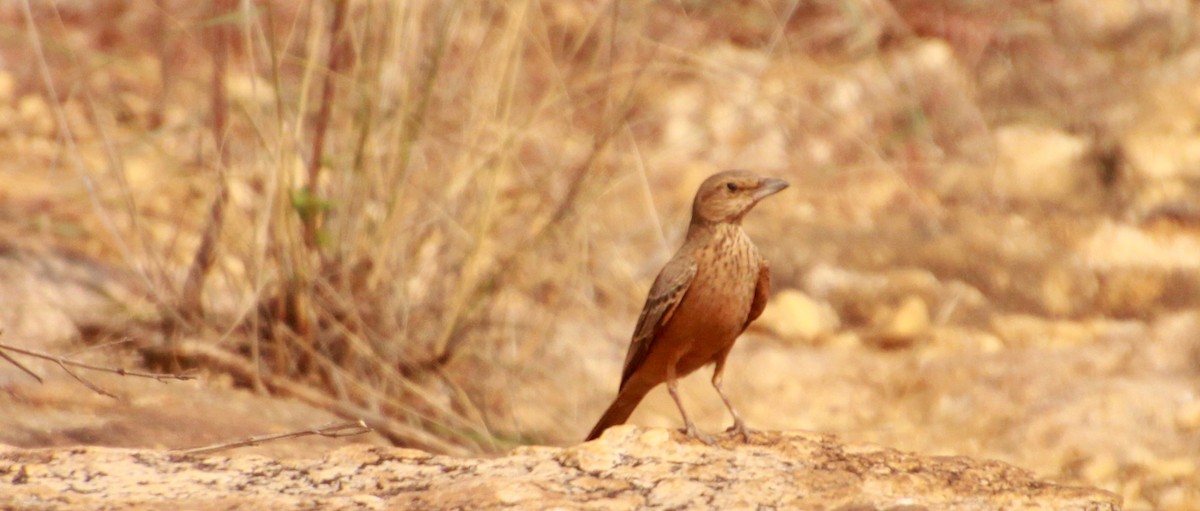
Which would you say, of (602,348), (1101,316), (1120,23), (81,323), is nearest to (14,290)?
(81,323)

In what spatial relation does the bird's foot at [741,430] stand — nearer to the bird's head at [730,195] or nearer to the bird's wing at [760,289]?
the bird's wing at [760,289]

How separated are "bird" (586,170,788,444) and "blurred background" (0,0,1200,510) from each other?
648 millimetres

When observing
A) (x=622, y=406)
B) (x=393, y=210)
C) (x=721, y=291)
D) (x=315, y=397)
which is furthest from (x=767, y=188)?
(x=315, y=397)

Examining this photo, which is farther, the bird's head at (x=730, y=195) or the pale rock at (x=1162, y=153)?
the pale rock at (x=1162, y=153)

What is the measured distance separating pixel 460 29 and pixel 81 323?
1.83 meters

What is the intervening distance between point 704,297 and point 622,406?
603 millimetres

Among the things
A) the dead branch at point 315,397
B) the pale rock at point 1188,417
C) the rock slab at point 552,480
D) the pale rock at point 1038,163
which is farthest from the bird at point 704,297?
the pale rock at point 1038,163

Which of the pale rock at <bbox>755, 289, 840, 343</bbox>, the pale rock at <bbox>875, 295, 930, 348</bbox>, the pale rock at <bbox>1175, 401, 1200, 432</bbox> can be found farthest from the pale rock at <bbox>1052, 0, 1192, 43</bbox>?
the pale rock at <bbox>1175, 401, 1200, 432</bbox>

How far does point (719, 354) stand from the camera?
4770mm

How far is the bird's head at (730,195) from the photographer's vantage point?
479 cm

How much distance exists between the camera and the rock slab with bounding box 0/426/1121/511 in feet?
9.98

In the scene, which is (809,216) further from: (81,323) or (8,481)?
(8,481)

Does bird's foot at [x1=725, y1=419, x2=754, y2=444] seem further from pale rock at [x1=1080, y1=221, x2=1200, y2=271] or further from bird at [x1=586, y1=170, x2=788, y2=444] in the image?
pale rock at [x1=1080, y1=221, x2=1200, y2=271]

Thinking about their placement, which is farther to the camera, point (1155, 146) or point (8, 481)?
point (1155, 146)
